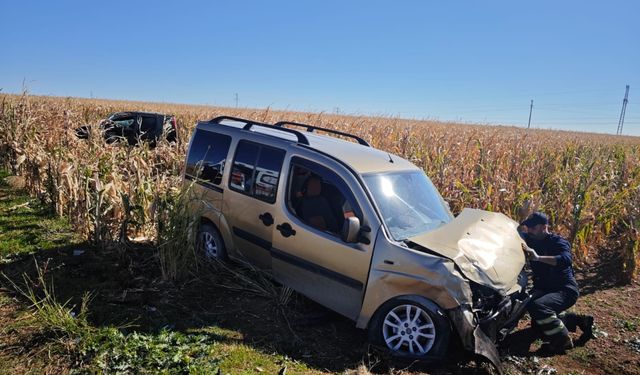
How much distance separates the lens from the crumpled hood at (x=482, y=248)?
3947mm

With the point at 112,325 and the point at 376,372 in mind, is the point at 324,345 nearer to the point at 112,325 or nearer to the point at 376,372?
the point at 376,372

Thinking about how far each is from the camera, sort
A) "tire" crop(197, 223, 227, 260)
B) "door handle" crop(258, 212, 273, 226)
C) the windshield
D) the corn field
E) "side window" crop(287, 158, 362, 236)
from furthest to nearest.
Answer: the corn field
"tire" crop(197, 223, 227, 260)
"door handle" crop(258, 212, 273, 226)
"side window" crop(287, 158, 362, 236)
the windshield

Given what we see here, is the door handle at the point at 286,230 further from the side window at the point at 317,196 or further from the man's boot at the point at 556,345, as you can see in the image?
the man's boot at the point at 556,345

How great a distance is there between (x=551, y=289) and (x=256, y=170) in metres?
3.77

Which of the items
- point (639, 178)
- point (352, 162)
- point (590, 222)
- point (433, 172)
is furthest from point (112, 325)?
point (639, 178)

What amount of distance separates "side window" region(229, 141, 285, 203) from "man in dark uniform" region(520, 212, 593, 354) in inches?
117

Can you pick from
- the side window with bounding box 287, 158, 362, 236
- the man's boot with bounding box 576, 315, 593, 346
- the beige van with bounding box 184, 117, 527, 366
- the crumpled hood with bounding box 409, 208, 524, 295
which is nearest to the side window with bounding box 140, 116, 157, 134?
the beige van with bounding box 184, 117, 527, 366

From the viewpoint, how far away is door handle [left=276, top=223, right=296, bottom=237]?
4.75 meters

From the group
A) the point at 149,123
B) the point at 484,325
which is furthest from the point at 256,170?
the point at 149,123

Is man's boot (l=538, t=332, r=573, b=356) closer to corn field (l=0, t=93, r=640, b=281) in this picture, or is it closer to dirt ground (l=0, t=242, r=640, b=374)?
dirt ground (l=0, t=242, r=640, b=374)

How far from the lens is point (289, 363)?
3875 mm

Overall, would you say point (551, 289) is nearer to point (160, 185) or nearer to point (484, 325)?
point (484, 325)

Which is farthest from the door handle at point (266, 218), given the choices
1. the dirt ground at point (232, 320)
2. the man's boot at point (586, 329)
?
the man's boot at point (586, 329)

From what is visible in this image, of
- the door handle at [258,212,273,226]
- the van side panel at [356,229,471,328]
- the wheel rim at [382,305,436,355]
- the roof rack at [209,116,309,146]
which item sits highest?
the roof rack at [209,116,309,146]
